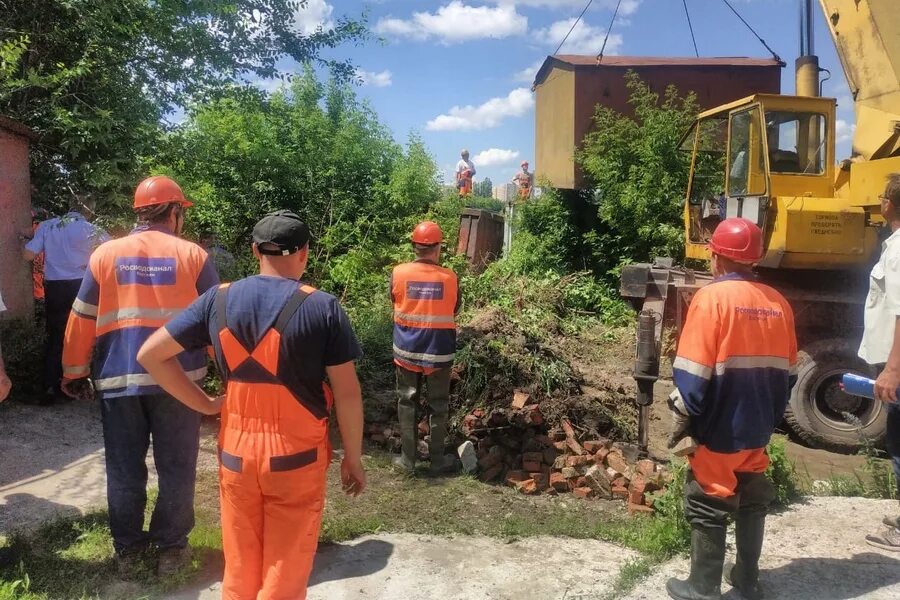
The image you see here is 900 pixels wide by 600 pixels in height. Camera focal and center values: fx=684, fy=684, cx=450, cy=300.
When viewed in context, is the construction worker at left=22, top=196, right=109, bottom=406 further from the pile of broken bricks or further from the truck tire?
the truck tire

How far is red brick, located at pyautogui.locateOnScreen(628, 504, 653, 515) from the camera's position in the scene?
4.54m

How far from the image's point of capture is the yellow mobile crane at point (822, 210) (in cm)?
615

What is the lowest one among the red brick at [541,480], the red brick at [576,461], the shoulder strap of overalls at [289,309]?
the red brick at [541,480]

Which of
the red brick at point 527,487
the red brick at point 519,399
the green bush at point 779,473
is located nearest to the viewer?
the green bush at point 779,473

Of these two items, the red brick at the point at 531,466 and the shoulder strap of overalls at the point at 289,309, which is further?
the red brick at the point at 531,466

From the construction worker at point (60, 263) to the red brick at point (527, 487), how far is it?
159 inches

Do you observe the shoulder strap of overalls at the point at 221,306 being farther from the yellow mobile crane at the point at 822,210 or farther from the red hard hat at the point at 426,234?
the yellow mobile crane at the point at 822,210

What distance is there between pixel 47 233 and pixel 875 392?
626 cm

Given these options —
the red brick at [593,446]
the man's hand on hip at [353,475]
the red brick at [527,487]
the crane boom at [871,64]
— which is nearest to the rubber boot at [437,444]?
the red brick at [527,487]

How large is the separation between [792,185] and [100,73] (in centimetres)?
649

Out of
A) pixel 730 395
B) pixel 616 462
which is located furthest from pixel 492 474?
pixel 730 395

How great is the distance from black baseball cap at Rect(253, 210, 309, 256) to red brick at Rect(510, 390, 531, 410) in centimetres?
374

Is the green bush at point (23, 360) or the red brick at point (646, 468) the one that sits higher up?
the green bush at point (23, 360)

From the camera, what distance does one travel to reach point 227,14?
6715 mm
